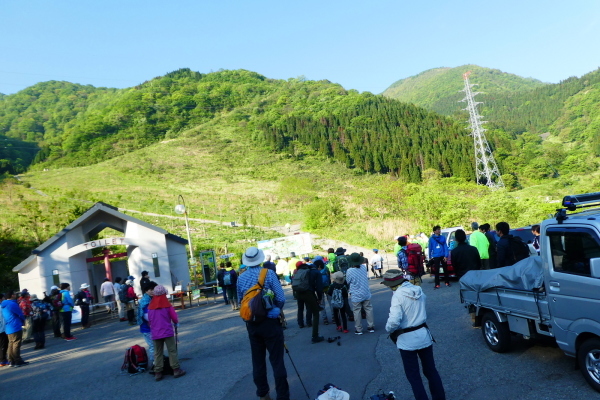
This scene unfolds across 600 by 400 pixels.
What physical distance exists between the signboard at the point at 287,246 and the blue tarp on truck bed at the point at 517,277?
56.0 ft

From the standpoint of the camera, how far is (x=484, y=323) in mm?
6684

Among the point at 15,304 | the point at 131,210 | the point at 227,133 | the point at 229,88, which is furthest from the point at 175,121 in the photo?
the point at 15,304

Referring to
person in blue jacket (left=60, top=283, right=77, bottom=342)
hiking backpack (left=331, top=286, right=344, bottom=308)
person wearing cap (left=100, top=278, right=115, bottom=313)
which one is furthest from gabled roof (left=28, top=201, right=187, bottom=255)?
hiking backpack (left=331, top=286, right=344, bottom=308)

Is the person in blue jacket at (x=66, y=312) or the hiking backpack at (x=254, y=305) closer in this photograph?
the hiking backpack at (x=254, y=305)

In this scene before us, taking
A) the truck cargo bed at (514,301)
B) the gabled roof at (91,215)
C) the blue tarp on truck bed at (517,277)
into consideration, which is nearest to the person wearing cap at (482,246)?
the truck cargo bed at (514,301)

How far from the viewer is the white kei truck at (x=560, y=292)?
14.6 feet

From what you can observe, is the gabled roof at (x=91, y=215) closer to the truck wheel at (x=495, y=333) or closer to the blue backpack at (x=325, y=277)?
the blue backpack at (x=325, y=277)

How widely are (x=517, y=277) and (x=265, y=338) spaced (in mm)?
3529

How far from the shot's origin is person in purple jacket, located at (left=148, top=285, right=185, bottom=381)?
274 inches

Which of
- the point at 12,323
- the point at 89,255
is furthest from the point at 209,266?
the point at 12,323

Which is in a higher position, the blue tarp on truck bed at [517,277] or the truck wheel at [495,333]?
the blue tarp on truck bed at [517,277]

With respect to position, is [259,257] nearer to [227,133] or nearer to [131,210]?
[131,210]

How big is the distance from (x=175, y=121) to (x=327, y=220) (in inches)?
3727

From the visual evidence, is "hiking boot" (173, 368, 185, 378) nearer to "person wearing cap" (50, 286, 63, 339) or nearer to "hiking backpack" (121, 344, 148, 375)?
"hiking backpack" (121, 344, 148, 375)
